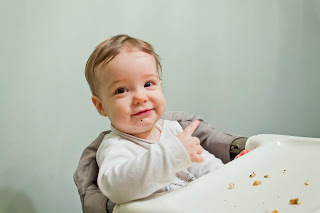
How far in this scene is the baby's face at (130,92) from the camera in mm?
690

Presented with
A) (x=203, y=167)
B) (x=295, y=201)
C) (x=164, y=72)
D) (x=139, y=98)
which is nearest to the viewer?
(x=295, y=201)

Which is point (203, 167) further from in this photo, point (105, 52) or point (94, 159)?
point (105, 52)

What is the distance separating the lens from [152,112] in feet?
2.38

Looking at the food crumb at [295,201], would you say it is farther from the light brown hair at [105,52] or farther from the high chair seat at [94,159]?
the light brown hair at [105,52]

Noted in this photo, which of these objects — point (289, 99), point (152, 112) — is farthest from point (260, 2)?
point (152, 112)

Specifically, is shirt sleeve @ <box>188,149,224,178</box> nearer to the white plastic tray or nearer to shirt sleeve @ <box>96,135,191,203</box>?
the white plastic tray

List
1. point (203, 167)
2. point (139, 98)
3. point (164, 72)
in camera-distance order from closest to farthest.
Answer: point (139, 98)
point (203, 167)
point (164, 72)

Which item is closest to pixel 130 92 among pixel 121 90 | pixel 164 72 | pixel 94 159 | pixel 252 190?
pixel 121 90

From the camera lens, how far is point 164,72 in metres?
1.21

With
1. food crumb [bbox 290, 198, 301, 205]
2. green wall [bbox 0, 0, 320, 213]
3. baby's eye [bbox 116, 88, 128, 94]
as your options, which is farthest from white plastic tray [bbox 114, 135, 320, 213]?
green wall [bbox 0, 0, 320, 213]

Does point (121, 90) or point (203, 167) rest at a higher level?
point (121, 90)

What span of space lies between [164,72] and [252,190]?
0.72 m

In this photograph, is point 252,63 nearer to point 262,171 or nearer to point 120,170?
point 262,171

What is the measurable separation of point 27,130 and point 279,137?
0.66 meters
